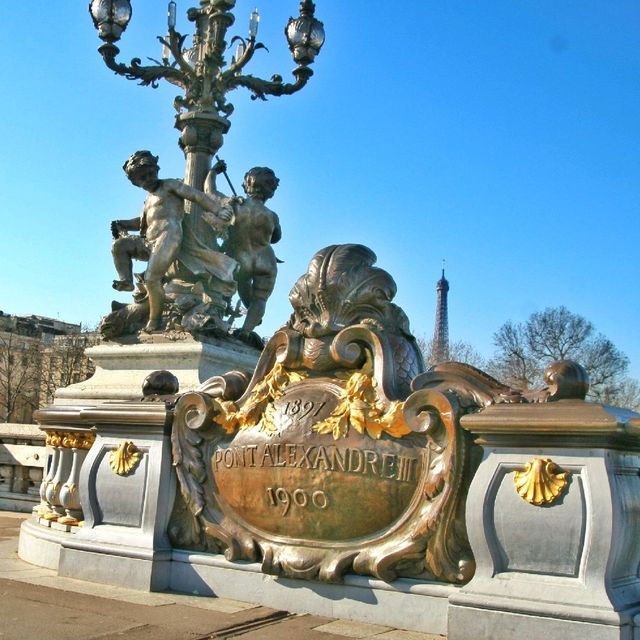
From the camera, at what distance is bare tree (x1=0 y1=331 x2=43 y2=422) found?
154 ft

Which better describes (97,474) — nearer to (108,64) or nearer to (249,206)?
(249,206)

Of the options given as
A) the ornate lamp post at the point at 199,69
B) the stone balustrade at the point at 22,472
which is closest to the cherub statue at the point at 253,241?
the ornate lamp post at the point at 199,69

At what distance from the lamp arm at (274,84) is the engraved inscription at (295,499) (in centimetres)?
975

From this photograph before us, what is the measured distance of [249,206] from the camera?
12102 millimetres

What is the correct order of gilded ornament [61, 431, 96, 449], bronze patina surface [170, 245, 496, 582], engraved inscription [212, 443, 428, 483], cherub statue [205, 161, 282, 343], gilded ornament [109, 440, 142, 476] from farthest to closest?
cherub statue [205, 161, 282, 343], gilded ornament [61, 431, 96, 449], gilded ornament [109, 440, 142, 476], engraved inscription [212, 443, 428, 483], bronze patina surface [170, 245, 496, 582]

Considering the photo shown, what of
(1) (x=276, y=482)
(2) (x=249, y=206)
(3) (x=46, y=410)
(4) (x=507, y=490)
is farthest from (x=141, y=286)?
(4) (x=507, y=490)

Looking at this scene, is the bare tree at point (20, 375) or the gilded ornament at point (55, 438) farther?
the bare tree at point (20, 375)

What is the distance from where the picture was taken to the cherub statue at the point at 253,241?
12.1 meters

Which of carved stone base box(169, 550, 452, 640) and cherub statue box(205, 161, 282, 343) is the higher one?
cherub statue box(205, 161, 282, 343)

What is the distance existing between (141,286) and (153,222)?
1081 millimetres

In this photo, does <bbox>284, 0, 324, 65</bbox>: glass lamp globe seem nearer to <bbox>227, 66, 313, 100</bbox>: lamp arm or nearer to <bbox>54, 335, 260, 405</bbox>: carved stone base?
<bbox>227, 66, 313, 100</bbox>: lamp arm

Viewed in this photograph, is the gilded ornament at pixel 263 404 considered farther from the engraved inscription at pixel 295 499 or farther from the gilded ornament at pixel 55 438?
the gilded ornament at pixel 55 438

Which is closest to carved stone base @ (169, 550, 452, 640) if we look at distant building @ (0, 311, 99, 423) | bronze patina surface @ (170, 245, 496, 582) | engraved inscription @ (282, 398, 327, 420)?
bronze patina surface @ (170, 245, 496, 582)

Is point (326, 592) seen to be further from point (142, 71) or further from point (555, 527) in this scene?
point (142, 71)
